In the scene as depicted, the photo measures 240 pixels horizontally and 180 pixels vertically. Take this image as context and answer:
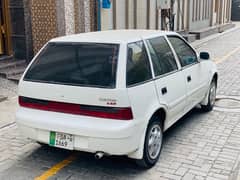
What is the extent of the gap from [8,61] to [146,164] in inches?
259

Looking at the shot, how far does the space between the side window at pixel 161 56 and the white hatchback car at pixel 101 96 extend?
16mm

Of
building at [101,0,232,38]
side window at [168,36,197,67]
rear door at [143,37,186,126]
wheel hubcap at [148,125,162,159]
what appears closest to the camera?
wheel hubcap at [148,125,162,159]

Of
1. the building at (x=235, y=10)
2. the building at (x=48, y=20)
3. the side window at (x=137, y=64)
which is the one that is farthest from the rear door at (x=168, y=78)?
the building at (x=235, y=10)

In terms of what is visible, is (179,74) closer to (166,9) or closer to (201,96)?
(201,96)

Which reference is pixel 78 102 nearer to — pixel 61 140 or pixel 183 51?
pixel 61 140

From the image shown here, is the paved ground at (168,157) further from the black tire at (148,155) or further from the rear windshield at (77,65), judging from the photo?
the rear windshield at (77,65)

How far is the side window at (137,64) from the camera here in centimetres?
427

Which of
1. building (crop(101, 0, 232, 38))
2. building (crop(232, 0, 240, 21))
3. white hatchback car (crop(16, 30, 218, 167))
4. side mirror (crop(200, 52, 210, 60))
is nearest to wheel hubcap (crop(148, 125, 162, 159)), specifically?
white hatchback car (crop(16, 30, 218, 167))

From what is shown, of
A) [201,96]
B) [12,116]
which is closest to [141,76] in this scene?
[201,96]

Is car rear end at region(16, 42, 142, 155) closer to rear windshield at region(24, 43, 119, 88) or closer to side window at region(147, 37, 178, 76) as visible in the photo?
rear windshield at region(24, 43, 119, 88)

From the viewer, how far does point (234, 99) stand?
7.92 m

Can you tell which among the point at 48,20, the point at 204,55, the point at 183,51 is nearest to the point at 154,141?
the point at 183,51

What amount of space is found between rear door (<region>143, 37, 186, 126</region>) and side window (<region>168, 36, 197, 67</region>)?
0.26 meters

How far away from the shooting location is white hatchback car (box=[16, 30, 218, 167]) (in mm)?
4066
